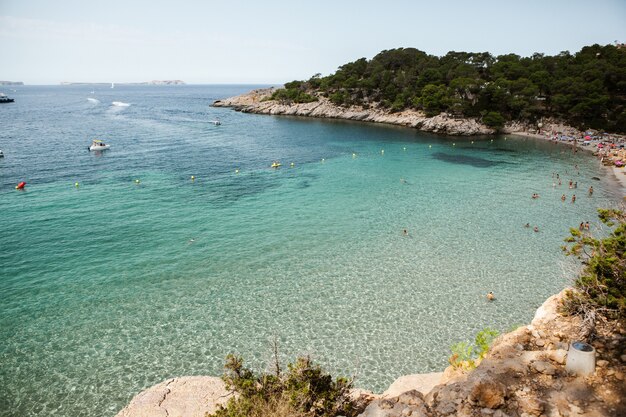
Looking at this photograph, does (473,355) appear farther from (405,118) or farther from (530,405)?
(405,118)

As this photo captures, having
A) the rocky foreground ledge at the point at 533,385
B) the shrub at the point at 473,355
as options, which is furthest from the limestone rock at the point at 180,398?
the shrub at the point at 473,355

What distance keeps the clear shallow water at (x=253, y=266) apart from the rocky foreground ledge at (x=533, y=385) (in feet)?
21.5

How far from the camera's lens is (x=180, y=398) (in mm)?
13617

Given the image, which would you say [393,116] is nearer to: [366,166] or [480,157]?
[480,157]

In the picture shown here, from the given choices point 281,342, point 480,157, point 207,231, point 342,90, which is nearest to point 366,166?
point 480,157

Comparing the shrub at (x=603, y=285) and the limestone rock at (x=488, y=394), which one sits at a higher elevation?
the shrub at (x=603, y=285)

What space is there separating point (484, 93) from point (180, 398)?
91.8 meters

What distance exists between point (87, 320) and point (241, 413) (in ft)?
47.5

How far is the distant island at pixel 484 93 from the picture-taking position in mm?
78562

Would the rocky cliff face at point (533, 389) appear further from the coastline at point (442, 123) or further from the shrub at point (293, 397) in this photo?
the coastline at point (442, 123)

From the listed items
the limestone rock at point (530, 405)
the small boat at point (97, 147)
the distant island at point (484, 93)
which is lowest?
the limestone rock at point (530, 405)

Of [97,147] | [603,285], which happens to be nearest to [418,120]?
[97,147]

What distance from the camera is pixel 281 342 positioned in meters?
18.0

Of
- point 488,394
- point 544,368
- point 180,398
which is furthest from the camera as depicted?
point 180,398
